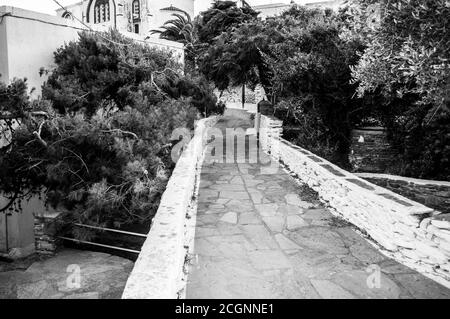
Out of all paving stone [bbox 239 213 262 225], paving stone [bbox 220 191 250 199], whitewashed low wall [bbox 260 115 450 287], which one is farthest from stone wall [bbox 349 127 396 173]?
paving stone [bbox 239 213 262 225]

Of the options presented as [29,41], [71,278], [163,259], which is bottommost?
[71,278]

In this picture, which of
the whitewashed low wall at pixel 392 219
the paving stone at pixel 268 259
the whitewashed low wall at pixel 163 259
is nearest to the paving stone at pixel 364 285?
the whitewashed low wall at pixel 392 219

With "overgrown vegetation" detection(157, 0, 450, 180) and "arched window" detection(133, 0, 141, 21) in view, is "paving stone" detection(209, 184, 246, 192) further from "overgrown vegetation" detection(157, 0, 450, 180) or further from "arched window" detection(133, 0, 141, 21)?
"arched window" detection(133, 0, 141, 21)

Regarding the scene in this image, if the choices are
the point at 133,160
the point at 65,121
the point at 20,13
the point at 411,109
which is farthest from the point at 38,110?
the point at 411,109

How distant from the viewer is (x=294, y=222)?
6160 mm

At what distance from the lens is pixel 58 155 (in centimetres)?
636

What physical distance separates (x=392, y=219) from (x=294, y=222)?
5.69 ft

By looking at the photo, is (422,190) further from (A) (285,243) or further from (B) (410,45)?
(B) (410,45)

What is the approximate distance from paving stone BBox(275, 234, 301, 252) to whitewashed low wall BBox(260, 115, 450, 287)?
130 centimetres

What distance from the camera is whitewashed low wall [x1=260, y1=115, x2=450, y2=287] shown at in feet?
13.8

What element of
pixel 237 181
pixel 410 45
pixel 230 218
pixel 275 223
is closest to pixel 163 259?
pixel 230 218

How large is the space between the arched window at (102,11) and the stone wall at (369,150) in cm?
3026

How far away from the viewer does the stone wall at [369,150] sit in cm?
1211

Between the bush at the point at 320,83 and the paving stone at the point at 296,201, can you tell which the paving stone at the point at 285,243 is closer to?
the paving stone at the point at 296,201
